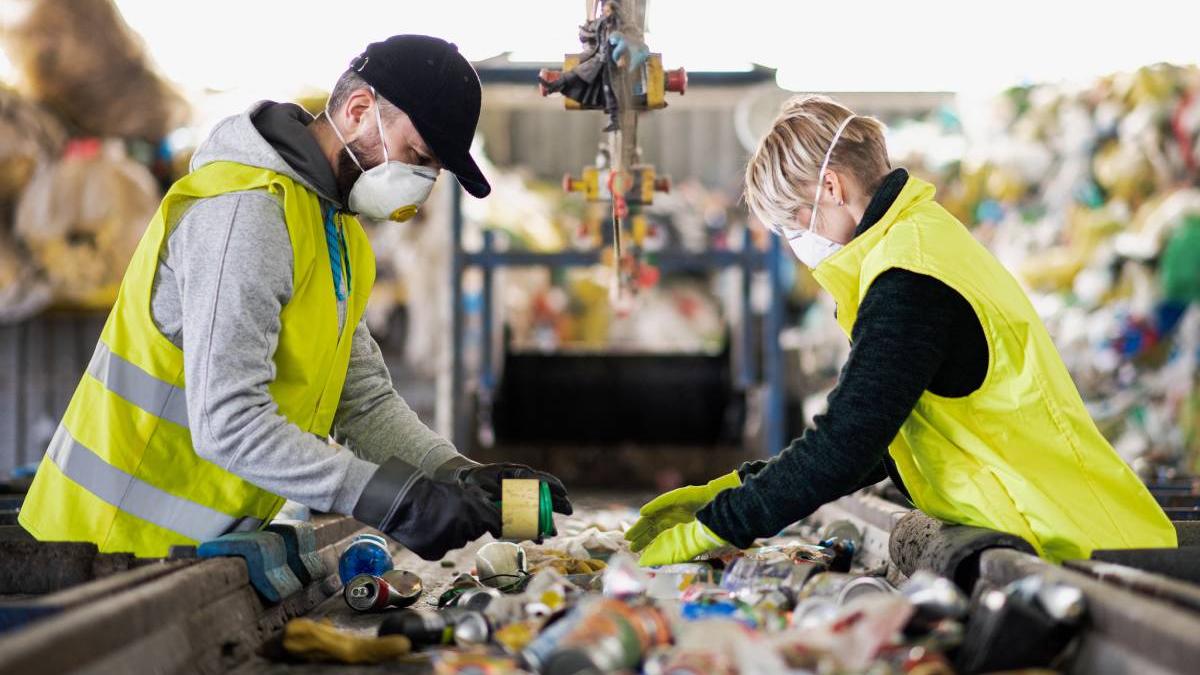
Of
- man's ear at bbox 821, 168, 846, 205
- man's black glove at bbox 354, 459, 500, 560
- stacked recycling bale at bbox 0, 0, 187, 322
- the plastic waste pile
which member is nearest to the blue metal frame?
the plastic waste pile

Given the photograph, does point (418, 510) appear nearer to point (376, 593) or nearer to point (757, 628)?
point (376, 593)

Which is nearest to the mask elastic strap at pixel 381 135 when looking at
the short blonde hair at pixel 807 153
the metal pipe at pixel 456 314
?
the short blonde hair at pixel 807 153

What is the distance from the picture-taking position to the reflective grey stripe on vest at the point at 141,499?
1.96m

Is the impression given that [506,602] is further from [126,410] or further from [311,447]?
[126,410]

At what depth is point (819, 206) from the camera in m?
2.07

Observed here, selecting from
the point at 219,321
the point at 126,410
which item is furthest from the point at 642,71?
the point at 126,410

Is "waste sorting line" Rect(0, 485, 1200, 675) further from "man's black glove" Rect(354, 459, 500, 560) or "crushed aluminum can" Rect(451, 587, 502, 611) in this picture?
"man's black glove" Rect(354, 459, 500, 560)

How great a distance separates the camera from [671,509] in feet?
7.91

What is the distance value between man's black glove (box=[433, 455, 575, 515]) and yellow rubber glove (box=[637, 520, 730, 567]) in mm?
171

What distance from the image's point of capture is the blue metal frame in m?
5.80

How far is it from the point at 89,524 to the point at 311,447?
1.51 feet

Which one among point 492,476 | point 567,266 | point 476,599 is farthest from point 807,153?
point 567,266

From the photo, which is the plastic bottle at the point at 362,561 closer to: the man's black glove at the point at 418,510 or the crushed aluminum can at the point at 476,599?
the crushed aluminum can at the point at 476,599

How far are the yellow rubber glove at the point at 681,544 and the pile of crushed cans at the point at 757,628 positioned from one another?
0.14 metres
